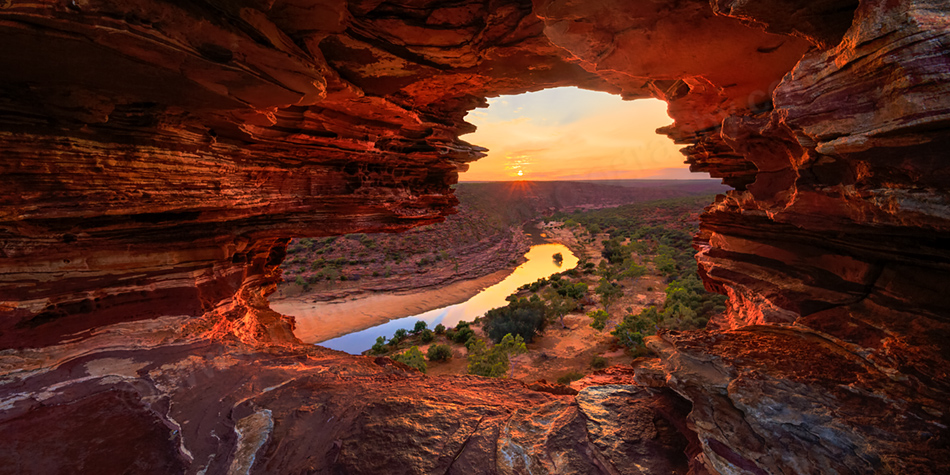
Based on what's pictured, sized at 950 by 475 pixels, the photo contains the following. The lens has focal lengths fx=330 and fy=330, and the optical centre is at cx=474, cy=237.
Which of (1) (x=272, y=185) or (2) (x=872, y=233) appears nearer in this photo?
(2) (x=872, y=233)

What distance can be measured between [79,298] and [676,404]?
11184mm

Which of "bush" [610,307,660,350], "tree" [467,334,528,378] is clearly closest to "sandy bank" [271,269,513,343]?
"tree" [467,334,528,378]

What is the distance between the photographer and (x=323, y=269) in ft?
107

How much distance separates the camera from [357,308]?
26.9 meters

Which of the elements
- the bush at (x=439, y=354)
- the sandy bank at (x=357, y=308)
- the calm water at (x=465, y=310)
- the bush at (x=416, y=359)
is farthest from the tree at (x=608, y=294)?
the bush at (x=416, y=359)

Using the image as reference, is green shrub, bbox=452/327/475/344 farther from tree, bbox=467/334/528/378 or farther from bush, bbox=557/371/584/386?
bush, bbox=557/371/584/386

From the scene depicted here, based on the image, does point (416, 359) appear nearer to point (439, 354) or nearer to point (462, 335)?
point (439, 354)

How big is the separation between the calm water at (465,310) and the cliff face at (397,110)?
1344 centimetres

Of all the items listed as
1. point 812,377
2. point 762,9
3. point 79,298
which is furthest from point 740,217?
point 79,298

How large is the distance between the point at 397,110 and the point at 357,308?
839 inches

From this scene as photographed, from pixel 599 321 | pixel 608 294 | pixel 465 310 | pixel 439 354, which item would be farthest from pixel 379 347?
pixel 608 294

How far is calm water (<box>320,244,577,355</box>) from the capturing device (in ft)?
72.5

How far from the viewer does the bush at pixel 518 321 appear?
2052 cm

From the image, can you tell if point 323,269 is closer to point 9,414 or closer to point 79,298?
point 79,298
